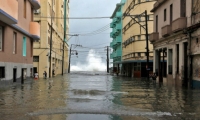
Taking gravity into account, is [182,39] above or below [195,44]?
above

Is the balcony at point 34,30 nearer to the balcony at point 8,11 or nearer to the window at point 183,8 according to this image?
the balcony at point 8,11

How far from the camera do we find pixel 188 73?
22.2m

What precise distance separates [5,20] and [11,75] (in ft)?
16.2

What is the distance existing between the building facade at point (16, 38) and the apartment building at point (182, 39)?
1320cm

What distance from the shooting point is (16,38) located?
80.3 ft

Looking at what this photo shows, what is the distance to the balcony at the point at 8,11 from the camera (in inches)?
709

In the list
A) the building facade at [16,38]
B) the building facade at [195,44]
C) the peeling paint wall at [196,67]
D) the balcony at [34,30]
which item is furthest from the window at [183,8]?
the balcony at [34,30]

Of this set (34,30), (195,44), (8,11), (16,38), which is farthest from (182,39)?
(34,30)

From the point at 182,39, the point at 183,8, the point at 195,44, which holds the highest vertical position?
the point at 183,8

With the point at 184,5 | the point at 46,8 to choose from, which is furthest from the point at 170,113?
the point at 46,8

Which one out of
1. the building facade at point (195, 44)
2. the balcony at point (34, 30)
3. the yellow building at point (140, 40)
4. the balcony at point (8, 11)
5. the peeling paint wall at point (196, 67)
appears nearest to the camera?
the balcony at point (8, 11)

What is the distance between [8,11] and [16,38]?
5712 mm

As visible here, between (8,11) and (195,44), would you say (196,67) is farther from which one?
(8,11)

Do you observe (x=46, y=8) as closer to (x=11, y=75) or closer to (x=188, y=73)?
(x=11, y=75)
